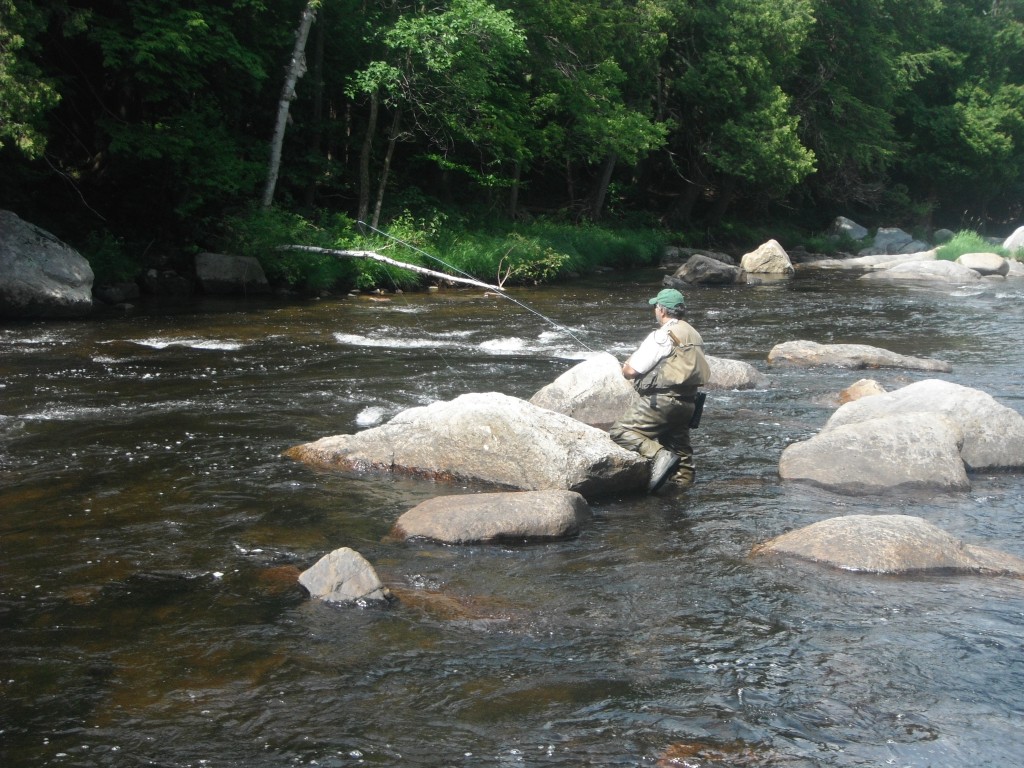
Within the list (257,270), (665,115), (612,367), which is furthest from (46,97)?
(665,115)

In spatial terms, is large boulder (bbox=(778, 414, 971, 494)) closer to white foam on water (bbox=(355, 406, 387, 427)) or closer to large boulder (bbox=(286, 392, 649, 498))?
large boulder (bbox=(286, 392, 649, 498))

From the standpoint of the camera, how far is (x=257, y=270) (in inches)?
745

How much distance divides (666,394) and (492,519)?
6.73 feet

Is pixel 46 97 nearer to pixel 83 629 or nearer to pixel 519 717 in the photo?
pixel 83 629

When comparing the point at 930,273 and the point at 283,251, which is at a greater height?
the point at 283,251

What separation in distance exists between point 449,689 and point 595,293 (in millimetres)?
16944

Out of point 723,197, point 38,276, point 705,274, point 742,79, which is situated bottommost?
point 705,274

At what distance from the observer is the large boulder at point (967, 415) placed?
8.34m

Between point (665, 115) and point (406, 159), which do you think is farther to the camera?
point (665, 115)

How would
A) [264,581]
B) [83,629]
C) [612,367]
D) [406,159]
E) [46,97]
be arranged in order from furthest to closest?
→ [406,159] → [46,97] → [612,367] → [264,581] → [83,629]

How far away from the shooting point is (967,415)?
8.55 m

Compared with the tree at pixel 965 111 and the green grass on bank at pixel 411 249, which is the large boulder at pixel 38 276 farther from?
the tree at pixel 965 111

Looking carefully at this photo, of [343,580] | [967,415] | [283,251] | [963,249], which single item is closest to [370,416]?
[343,580]

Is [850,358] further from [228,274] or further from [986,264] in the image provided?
[986,264]
